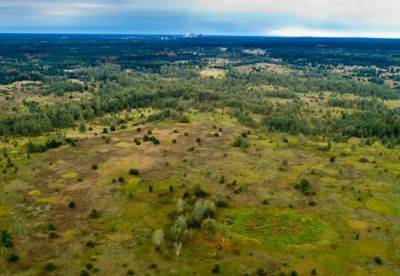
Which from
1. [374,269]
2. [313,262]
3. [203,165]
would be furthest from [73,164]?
[374,269]

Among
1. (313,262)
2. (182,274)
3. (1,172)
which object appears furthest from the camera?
(1,172)

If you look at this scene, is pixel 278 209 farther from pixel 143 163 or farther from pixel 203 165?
pixel 143 163

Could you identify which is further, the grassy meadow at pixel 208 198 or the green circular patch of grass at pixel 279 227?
the green circular patch of grass at pixel 279 227

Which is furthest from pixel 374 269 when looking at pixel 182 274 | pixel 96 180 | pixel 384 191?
pixel 96 180

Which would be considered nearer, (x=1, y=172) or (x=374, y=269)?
(x=374, y=269)

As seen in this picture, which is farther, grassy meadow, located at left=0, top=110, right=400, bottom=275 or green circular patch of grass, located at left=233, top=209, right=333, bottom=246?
green circular patch of grass, located at left=233, top=209, right=333, bottom=246

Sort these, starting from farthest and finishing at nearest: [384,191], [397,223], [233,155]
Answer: [233,155]
[384,191]
[397,223]

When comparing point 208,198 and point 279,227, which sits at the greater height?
point 208,198

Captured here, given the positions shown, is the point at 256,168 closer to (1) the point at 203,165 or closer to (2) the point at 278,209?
(1) the point at 203,165

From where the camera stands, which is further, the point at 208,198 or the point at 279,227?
the point at 208,198
